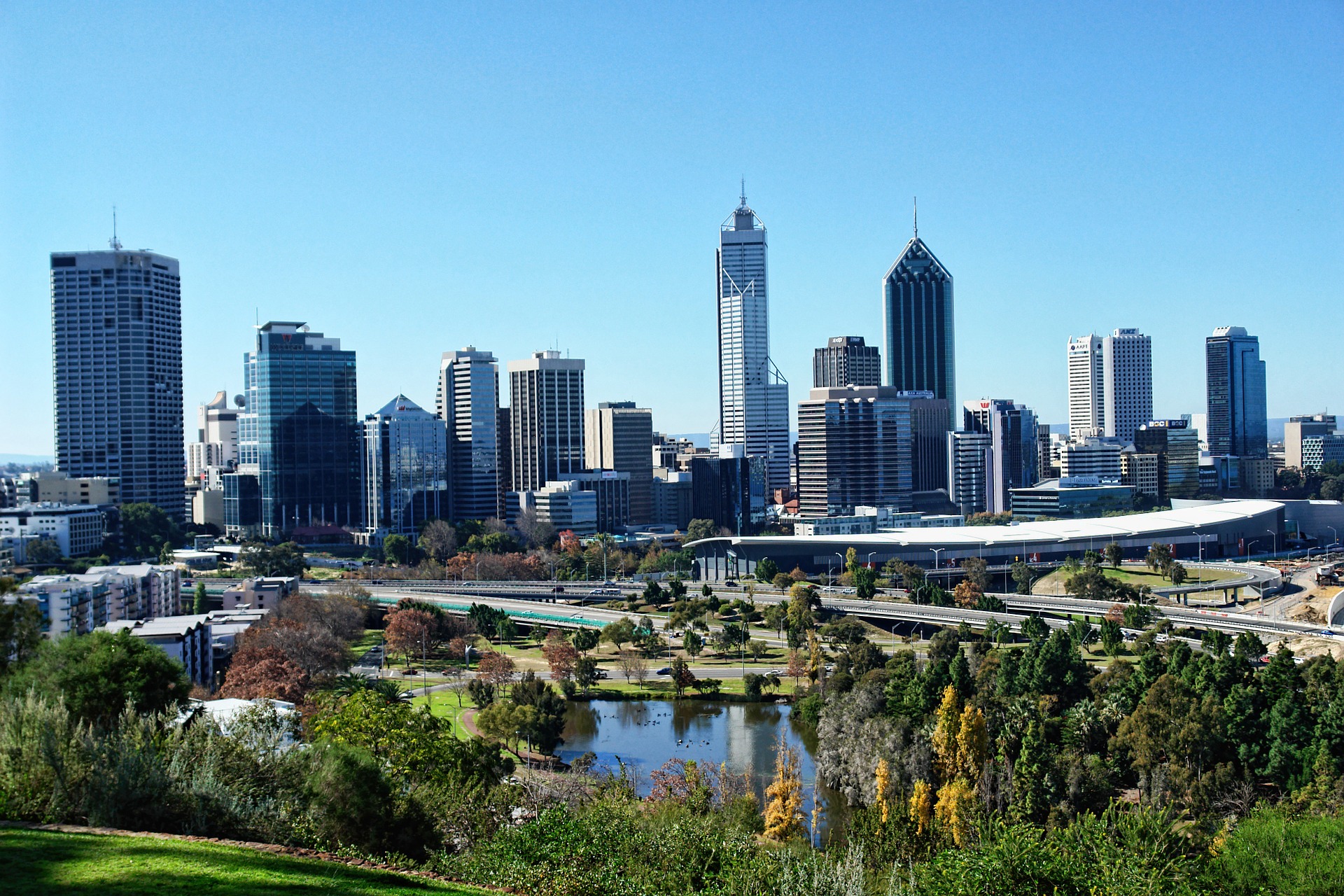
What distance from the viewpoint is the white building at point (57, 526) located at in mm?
56000

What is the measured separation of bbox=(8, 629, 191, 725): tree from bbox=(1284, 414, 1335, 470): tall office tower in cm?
11775

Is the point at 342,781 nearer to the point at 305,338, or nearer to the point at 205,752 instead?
the point at 205,752

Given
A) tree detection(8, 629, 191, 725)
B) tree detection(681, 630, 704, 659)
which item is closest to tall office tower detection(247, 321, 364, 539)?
tree detection(681, 630, 704, 659)

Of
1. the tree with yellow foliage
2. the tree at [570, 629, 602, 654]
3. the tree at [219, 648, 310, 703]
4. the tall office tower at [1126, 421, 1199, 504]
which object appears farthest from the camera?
the tall office tower at [1126, 421, 1199, 504]

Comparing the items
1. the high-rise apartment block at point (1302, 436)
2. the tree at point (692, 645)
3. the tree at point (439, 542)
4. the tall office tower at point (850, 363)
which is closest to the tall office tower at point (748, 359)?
the tall office tower at point (850, 363)

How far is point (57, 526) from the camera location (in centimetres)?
5778

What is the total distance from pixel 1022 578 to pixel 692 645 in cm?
1729

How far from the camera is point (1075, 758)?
20.6 metres

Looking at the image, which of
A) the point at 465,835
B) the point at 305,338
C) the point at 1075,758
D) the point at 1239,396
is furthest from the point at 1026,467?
→ the point at 465,835

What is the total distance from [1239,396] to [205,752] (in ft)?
391

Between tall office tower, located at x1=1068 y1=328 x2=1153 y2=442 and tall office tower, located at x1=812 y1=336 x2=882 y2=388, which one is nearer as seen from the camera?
tall office tower, located at x1=812 y1=336 x2=882 y2=388

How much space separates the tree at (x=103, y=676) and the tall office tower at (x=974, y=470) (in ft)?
257

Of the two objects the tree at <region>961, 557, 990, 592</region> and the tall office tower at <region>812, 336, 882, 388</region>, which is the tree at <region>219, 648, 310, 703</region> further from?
the tall office tower at <region>812, 336, 882, 388</region>

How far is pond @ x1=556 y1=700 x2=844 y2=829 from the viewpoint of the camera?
23453 mm
